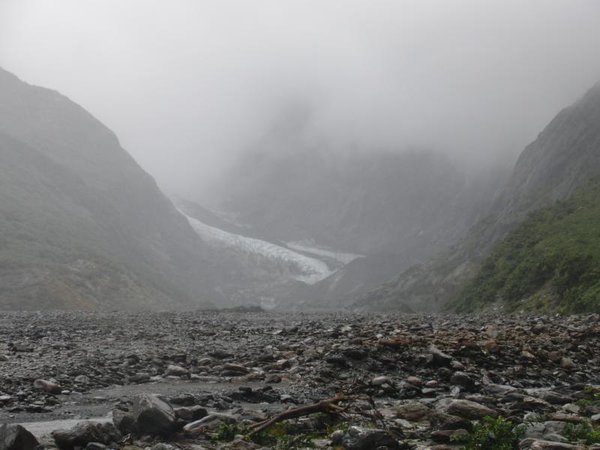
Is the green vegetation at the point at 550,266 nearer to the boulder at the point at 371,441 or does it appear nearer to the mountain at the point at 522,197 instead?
the mountain at the point at 522,197

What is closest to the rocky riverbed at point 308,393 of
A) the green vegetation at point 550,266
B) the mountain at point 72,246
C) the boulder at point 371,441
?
the boulder at point 371,441

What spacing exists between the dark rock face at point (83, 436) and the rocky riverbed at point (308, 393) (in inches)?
0.7

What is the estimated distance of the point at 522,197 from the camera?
4345 inches

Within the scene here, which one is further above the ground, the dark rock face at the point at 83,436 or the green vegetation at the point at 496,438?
the green vegetation at the point at 496,438

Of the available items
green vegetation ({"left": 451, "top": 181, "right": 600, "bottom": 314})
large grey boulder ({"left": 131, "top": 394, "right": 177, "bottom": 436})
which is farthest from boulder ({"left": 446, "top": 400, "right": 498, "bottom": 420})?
green vegetation ({"left": 451, "top": 181, "right": 600, "bottom": 314})

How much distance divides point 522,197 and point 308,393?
106210 millimetres

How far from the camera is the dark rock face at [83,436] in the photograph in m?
7.13

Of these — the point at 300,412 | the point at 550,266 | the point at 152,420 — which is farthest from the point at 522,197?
the point at 152,420

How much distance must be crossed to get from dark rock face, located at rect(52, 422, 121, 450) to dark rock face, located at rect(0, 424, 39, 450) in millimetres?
302

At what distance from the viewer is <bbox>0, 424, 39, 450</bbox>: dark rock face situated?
6.71 metres

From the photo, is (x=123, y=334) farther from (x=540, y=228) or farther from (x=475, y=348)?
(x=540, y=228)

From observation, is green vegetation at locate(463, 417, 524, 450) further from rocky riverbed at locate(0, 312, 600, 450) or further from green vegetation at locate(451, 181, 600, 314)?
green vegetation at locate(451, 181, 600, 314)

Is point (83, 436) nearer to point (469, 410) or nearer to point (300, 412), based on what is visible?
point (300, 412)

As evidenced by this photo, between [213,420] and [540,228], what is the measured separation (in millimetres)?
56224
